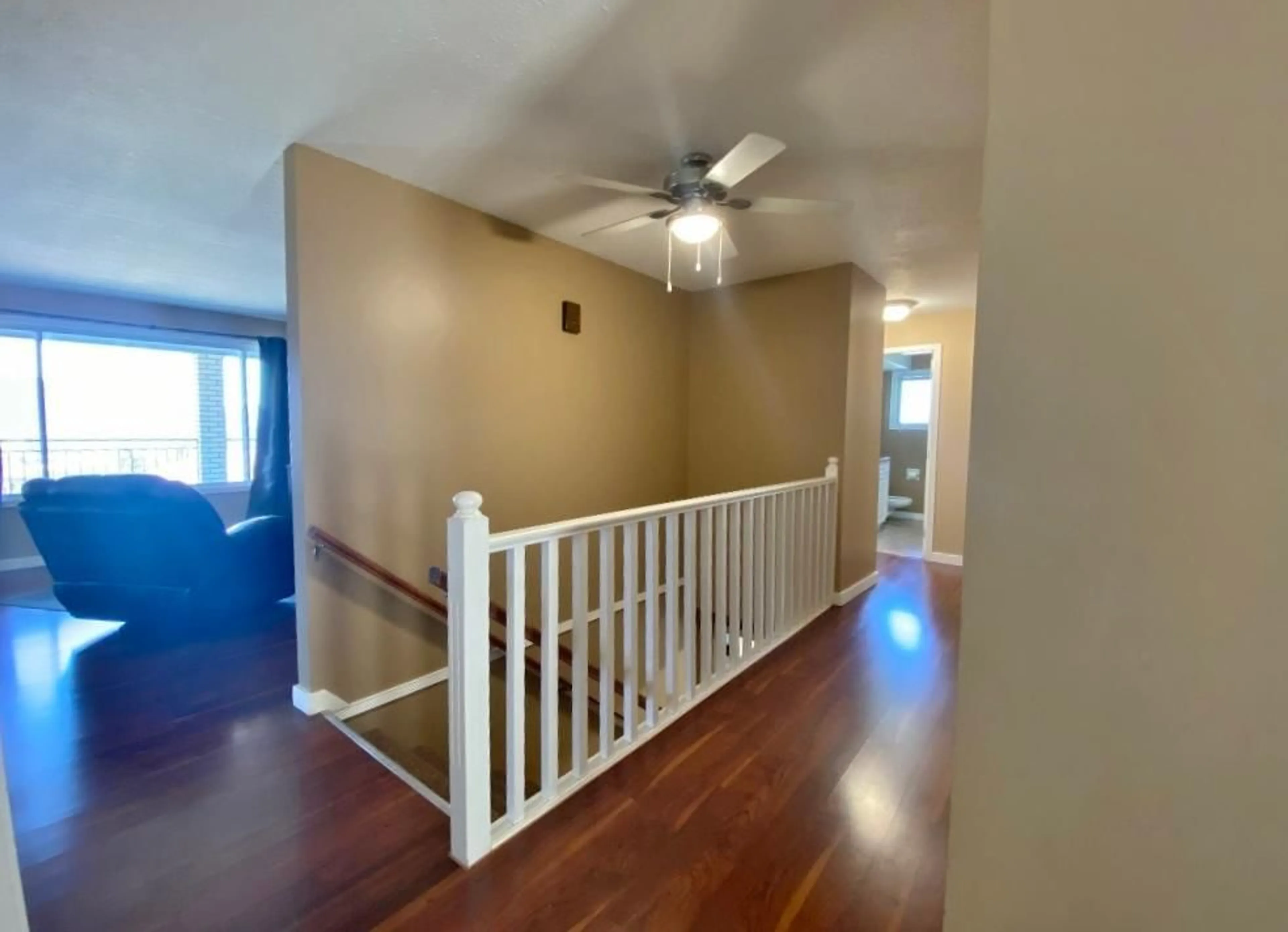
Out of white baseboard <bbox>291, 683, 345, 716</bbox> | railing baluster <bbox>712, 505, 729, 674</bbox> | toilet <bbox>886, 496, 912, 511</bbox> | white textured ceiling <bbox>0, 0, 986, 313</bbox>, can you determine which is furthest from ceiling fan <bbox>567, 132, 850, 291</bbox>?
toilet <bbox>886, 496, 912, 511</bbox>

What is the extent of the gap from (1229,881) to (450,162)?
9.57ft

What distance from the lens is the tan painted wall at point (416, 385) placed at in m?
2.28

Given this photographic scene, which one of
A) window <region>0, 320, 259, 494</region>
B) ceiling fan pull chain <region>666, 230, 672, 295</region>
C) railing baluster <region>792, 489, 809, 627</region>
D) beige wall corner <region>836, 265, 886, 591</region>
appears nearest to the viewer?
ceiling fan pull chain <region>666, 230, 672, 295</region>

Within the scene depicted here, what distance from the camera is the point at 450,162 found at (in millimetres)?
2332

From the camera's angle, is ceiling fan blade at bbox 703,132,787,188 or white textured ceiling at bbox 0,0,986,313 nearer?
white textured ceiling at bbox 0,0,986,313

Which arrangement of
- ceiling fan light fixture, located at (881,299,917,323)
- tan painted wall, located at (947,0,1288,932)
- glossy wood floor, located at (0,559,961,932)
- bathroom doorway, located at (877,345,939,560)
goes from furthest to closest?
bathroom doorway, located at (877,345,939,560)
ceiling fan light fixture, located at (881,299,917,323)
glossy wood floor, located at (0,559,961,932)
tan painted wall, located at (947,0,1288,932)

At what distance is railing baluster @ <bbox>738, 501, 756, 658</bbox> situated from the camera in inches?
112

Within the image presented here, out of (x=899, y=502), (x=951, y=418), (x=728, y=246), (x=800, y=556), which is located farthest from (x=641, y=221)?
(x=899, y=502)

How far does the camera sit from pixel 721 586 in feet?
8.51

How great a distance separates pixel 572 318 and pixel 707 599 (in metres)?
1.96

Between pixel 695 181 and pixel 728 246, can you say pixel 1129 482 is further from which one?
pixel 728 246

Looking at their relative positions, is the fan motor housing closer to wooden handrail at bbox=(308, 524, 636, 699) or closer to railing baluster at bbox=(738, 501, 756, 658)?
railing baluster at bbox=(738, 501, 756, 658)

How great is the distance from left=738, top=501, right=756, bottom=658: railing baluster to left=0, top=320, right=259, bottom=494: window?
18.4ft

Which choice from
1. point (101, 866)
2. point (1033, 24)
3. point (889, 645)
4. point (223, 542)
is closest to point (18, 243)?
point (223, 542)
